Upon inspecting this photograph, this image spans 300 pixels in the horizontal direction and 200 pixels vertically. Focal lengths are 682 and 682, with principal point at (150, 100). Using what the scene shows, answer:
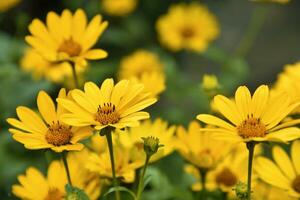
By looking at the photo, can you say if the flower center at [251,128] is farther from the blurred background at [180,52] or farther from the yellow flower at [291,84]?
the blurred background at [180,52]

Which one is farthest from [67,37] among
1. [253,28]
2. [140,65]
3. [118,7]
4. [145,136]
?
[253,28]

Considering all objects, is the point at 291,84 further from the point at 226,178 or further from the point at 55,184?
the point at 55,184

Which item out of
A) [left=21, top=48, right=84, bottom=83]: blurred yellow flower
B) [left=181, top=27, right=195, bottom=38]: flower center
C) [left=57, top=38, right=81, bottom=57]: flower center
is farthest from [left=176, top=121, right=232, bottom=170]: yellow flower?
[left=181, top=27, right=195, bottom=38]: flower center

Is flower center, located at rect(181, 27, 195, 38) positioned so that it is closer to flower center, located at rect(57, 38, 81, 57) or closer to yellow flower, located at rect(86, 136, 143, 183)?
flower center, located at rect(57, 38, 81, 57)

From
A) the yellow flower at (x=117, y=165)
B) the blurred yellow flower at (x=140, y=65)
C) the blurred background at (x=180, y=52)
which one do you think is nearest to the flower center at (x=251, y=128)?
the yellow flower at (x=117, y=165)

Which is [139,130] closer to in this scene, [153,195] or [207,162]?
[153,195]

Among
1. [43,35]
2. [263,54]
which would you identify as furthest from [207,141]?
[263,54]
